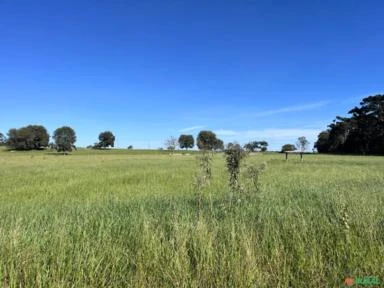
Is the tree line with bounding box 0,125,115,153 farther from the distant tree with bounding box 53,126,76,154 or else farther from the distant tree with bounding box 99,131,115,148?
the distant tree with bounding box 99,131,115,148

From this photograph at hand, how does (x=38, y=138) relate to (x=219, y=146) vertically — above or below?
above

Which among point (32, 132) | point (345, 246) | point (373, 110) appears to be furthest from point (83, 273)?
point (32, 132)

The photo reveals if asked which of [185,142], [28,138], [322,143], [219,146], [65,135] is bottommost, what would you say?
[219,146]

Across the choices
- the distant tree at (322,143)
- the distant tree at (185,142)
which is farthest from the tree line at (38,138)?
the distant tree at (322,143)

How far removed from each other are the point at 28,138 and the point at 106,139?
4857 centimetres

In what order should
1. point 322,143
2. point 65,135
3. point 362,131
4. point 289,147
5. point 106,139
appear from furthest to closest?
1. point 106,139
2. point 65,135
3. point 289,147
4. point 322,143
5. point 362,131

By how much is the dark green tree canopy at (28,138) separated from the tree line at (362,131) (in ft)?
344

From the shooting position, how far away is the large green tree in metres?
180

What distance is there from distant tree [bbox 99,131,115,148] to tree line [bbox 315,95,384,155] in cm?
10703

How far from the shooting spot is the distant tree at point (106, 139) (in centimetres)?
18012

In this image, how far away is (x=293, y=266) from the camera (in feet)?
16.7

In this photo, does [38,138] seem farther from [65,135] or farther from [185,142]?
[185,142]

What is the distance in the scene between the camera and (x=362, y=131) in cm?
9725

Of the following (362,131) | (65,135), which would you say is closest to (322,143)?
(362,131)
